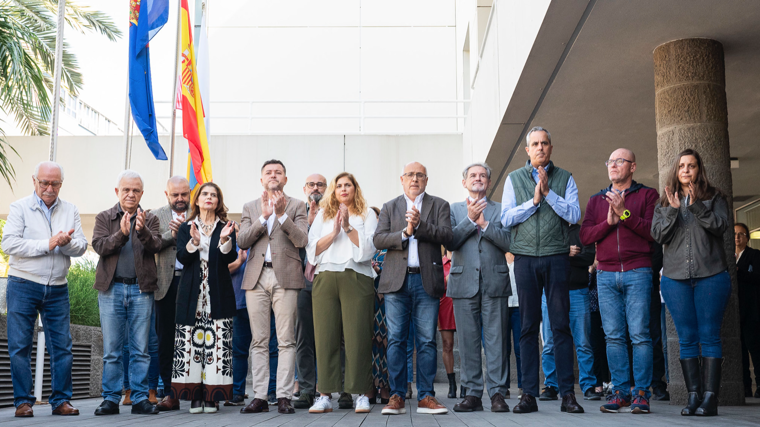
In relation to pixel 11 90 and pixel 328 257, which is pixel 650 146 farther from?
pixel 11 90

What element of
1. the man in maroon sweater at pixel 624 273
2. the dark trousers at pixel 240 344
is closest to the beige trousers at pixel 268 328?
the dark trousers at pixel 240 344

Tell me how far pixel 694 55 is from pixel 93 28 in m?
11.8

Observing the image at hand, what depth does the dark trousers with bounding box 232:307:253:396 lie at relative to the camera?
5.77 m

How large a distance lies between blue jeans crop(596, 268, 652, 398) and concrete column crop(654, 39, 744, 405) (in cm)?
74

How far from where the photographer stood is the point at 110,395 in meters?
4.95

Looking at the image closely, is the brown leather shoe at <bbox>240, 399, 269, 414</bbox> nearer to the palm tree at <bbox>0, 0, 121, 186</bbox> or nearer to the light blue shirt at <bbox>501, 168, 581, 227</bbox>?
the light blue shirt at <bbox>501, 168, 581, 227</bbox>

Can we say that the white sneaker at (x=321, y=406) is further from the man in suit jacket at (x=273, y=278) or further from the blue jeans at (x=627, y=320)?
the blue jeans at (x=627, y=320)

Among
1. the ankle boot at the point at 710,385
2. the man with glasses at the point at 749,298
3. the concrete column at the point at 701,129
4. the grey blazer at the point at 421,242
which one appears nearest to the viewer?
the ankle boot at the point at 710,385

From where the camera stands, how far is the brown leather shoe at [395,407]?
4.62 m

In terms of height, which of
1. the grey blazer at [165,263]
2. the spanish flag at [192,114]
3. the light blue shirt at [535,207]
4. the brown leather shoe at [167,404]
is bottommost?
the brown leather shoe at [167,404]

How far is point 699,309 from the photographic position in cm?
455

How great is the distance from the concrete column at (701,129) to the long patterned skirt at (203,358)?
337cm

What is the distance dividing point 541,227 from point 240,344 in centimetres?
268

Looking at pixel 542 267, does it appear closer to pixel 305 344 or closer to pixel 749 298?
pixel 305 344
